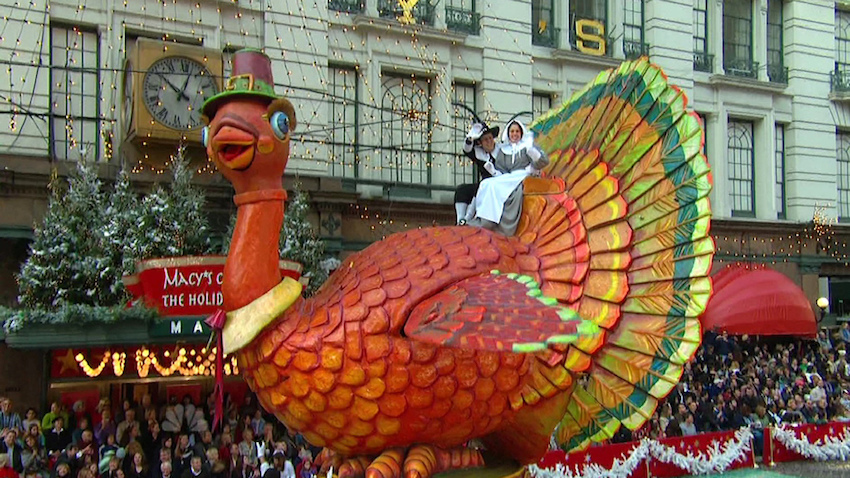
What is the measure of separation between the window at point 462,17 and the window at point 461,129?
113 cm

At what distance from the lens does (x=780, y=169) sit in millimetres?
20656

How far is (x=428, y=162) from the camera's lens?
1584 cm

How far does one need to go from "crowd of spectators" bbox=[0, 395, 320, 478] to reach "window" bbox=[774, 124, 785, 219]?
48.5 feet

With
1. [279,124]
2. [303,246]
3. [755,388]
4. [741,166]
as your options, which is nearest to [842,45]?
[741,166]

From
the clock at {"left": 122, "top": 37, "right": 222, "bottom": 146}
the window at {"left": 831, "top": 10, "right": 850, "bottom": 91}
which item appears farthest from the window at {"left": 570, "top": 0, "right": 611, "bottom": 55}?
the clock at {"left": 122, "top": 37, "right": 222, "bottom": 146}

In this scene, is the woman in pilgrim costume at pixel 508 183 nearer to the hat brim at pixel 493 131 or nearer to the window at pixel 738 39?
the hat brim at pixel 493 131

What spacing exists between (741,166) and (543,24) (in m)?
6.58

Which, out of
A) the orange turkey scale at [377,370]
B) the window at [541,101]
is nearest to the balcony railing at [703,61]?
the window at [541,101]

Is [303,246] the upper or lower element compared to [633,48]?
lower

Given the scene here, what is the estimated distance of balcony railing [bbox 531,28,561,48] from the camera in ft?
57.4

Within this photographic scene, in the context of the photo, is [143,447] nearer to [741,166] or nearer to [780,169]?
[741,166]

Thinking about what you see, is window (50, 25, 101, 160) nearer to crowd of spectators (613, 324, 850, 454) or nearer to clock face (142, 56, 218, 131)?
clock face (142, 56, 218, 131)

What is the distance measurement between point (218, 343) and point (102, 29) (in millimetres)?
10394

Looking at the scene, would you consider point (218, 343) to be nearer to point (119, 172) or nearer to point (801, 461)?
point (119, 172)
